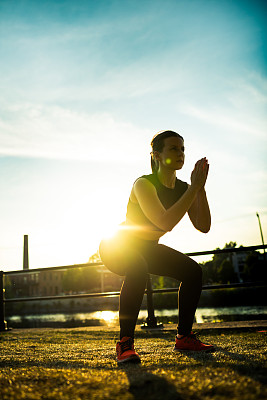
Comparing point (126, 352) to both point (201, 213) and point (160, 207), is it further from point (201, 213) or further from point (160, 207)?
point (201, 213)

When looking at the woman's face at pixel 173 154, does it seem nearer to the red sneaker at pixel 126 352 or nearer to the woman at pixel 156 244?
the woman at pixel 156 244

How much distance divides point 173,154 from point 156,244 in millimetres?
643

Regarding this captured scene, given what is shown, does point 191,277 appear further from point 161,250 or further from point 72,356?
point 72,356

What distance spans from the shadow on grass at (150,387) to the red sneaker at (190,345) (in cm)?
73

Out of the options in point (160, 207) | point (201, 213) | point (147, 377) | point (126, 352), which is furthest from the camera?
point (201, 213)

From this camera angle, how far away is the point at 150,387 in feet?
4.20

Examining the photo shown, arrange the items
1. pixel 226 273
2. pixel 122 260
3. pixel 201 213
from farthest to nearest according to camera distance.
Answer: pixel 226 273, pixel 201 213, pixel 122 260

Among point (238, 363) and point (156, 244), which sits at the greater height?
point (156, 244)

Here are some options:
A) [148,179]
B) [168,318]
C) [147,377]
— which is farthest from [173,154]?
[168,318]

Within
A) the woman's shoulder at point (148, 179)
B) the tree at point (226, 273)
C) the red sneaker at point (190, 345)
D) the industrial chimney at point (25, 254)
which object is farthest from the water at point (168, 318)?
the industrial chimney at point (25, 254)

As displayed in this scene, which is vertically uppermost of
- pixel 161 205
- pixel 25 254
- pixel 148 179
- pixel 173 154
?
pixel 173 154

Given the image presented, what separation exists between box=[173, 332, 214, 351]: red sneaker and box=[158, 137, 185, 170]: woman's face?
117cm

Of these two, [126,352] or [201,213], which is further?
[201,213]

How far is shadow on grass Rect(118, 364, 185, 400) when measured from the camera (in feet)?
3.80
